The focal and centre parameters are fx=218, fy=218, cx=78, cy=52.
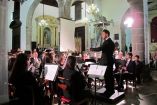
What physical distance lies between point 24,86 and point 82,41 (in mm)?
17739

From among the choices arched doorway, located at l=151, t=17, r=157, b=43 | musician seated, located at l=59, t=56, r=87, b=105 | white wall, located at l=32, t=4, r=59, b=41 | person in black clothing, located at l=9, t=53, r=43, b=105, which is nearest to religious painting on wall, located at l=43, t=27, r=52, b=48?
white wall, located at l=32, t=4, r=59, b=41

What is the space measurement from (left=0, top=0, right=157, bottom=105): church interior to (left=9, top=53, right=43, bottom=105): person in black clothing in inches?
2.9

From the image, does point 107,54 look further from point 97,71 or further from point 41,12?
point 41,12

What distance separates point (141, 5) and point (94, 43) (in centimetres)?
643

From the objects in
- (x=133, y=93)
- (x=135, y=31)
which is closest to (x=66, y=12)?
(x=135, y=31)

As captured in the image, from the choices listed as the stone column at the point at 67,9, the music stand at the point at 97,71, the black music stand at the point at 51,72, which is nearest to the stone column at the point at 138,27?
the music stand at the point at 97,71

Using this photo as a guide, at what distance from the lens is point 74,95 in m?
4.21

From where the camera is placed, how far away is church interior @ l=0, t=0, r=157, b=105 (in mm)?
4730

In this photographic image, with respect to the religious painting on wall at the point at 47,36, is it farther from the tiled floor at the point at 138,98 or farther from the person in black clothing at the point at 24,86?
the person in black clothing at the point at 24,86

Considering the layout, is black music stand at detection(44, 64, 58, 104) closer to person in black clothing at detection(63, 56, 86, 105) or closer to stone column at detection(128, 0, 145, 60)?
person in black clothing at detection(63, 56, 86, 105)

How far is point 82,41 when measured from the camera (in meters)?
21.5

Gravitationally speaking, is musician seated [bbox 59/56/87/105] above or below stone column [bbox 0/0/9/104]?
below

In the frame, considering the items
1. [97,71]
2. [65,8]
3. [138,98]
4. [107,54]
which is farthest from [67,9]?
[97,71]

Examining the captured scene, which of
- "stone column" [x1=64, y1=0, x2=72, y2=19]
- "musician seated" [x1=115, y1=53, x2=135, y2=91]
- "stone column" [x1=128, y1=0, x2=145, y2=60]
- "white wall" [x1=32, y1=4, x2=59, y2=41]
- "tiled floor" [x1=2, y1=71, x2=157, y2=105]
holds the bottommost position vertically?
"tiled floor" [x1=2, y1=71, x2=157, y2=105]
